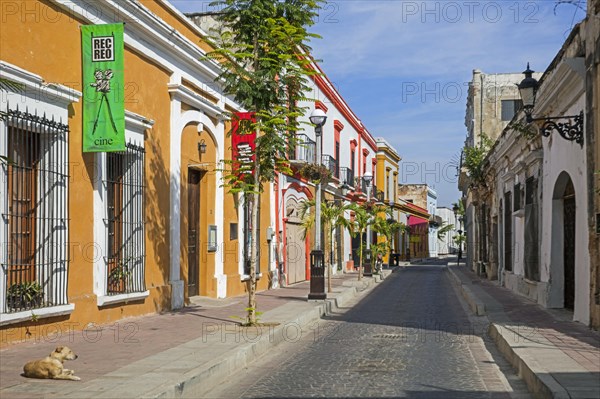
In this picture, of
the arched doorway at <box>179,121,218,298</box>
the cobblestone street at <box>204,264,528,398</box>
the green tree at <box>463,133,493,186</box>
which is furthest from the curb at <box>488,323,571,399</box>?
the green tree at <box>463,133,493,186</box>

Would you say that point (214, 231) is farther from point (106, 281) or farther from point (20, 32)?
point (20, 32)

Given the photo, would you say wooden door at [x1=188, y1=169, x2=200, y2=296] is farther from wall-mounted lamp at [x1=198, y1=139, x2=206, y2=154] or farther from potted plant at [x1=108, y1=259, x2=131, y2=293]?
potted plant at [x1=108, y1=259, x2=131, y2=293]

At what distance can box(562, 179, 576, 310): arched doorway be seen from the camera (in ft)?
45.6

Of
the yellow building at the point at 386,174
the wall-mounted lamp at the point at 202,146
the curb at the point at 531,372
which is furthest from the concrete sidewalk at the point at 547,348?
the yellow building at the point at 386,174

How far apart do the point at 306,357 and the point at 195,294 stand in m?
7.39

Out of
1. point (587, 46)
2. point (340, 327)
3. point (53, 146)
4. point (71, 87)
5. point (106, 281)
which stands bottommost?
point (340, 327)

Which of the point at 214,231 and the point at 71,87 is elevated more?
the point at 71,87

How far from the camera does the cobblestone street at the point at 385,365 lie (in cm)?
721

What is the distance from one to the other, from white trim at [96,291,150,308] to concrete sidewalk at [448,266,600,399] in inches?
236

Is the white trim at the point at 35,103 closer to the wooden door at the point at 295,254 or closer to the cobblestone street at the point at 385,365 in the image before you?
the cobblestone street at the point at 385,365

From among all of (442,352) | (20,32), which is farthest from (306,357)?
(20,32)

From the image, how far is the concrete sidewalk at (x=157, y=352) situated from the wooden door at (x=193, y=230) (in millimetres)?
1509

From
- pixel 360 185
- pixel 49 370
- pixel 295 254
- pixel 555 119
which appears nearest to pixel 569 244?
pixel 555 119

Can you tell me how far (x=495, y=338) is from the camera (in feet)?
36.4
